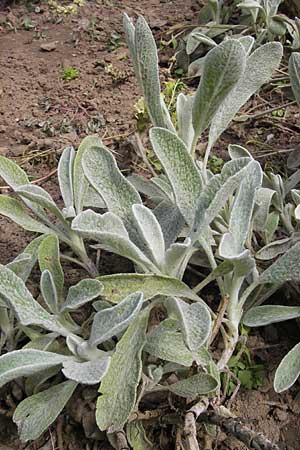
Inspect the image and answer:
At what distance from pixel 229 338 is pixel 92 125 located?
0.87 m

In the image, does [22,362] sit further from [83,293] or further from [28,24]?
[28,24]

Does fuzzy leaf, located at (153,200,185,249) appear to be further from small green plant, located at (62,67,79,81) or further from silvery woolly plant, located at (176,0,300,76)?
small green plant, located at (62,67,79,81)

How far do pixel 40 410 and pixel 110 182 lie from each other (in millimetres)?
376

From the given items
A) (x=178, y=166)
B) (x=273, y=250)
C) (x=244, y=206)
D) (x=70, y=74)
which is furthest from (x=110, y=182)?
(x=70, y=74)

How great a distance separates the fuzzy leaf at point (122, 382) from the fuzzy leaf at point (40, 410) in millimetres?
98

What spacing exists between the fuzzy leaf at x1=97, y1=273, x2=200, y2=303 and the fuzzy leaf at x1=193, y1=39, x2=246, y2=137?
328mm

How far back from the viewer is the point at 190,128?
47.1 inches

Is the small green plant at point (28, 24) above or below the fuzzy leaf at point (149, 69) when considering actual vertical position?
below

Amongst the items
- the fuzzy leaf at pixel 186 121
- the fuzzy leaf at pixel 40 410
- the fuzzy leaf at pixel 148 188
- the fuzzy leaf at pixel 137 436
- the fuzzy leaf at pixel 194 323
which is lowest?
the fuzzy leaf at pixel 137 436

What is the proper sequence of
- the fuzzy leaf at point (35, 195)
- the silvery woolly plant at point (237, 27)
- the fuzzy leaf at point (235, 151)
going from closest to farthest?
the fuzzy leaf at point (35, 195)
the fuzzy leaf at point (235, 151)
the silvery woolly plant at point (237, 27)

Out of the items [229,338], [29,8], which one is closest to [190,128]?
[229,338]

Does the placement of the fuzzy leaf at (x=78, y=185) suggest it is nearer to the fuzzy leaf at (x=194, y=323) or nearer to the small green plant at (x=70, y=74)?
the fuzzy leaf at (x=194, y=323)

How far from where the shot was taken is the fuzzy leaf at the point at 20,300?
2.87 ft

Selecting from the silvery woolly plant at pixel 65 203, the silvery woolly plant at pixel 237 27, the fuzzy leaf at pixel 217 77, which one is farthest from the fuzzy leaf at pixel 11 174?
the silvery woolly plant at pixel 237 27
